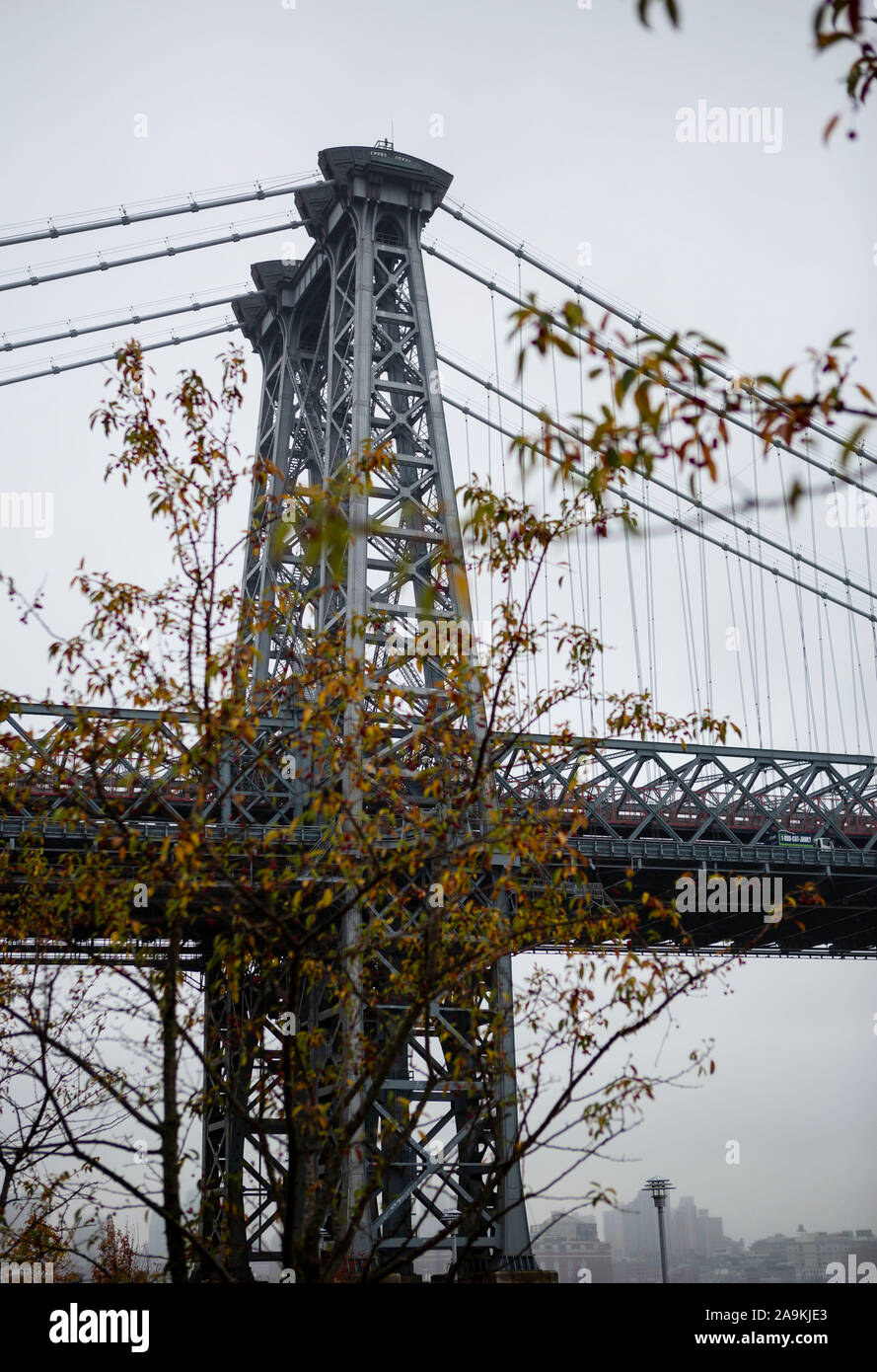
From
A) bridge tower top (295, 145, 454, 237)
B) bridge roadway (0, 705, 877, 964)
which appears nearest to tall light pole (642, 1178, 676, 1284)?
bridge roadway (0, 705, 877, 964)

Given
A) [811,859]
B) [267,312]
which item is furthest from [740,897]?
[267,312]

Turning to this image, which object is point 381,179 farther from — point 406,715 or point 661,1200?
point 661,1200

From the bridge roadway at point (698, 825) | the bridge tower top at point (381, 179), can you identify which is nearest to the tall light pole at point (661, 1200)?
the bridge roadway at point (698, 825)

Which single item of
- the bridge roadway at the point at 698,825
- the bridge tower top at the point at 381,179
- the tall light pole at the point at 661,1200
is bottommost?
the tall light pole at the point at 661,1200

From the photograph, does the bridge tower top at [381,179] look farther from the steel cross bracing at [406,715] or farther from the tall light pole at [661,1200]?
the tall light pole at [661,1200]

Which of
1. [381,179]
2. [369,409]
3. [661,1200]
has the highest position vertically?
[381,179]

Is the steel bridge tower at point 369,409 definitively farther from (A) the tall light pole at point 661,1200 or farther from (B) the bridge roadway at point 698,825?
(A) the tall light pole at point 661,1200

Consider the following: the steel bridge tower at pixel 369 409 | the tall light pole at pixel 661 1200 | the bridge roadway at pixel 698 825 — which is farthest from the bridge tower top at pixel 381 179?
the tall light pole at pixel 661 1200

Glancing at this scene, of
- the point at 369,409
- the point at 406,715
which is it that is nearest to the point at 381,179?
the point at 369,409

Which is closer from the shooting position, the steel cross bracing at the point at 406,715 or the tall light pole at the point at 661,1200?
the steel cross bracing at the point at 406,715

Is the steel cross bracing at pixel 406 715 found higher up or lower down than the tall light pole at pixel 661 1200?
higher up

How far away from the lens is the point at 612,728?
441 inches
